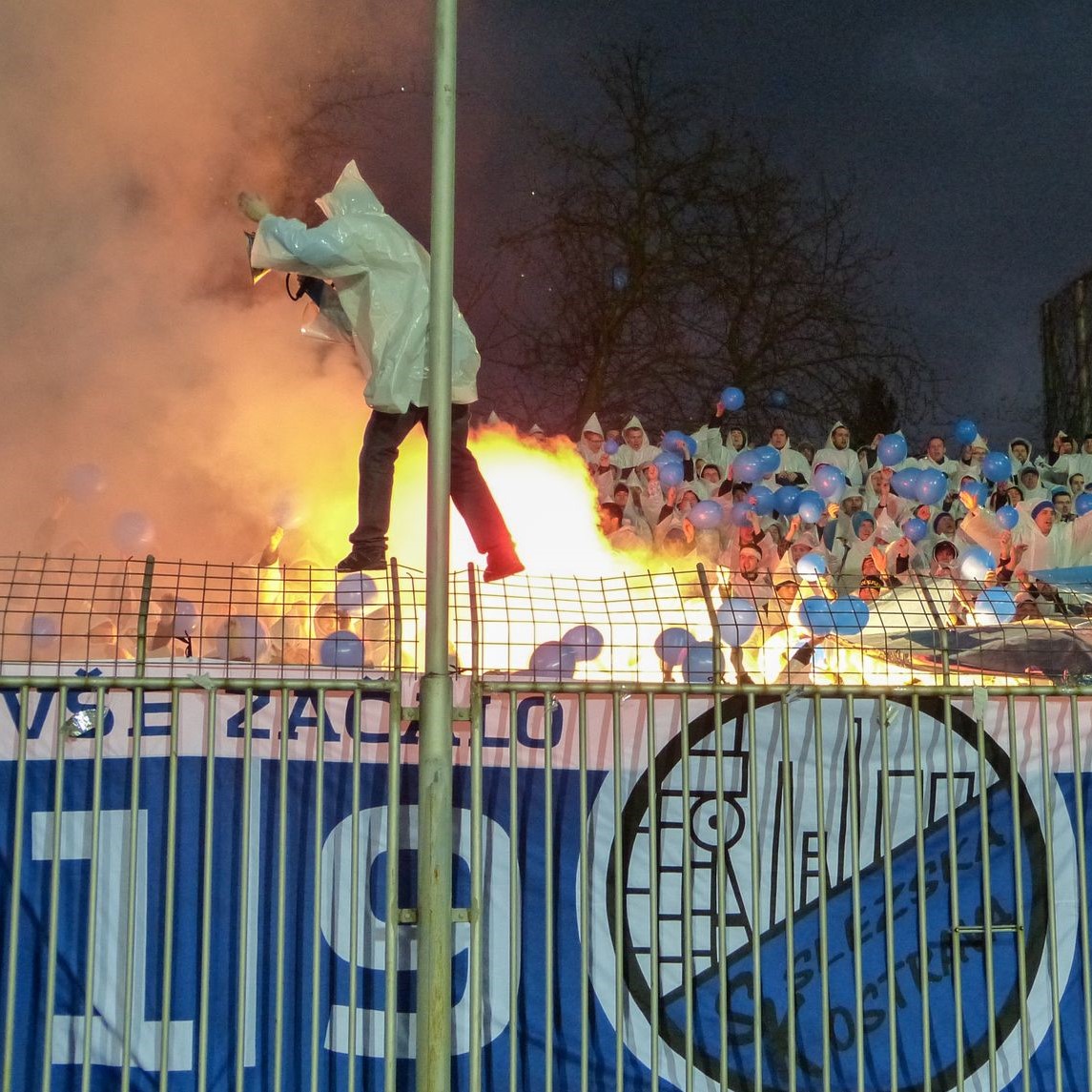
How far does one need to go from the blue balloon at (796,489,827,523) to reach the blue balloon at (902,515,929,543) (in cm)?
72

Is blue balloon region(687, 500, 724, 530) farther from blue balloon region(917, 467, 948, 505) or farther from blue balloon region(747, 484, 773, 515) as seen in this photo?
blue balloon region(917, 467, 948, 505)

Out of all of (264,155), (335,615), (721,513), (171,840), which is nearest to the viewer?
(171,840)

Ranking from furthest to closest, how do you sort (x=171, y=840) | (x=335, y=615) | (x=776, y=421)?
(x=776, y=421) < (x=335, y=615) < (x=171, y=840)

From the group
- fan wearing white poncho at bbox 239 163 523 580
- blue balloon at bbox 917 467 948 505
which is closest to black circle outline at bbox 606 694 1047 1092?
fan wearing white poncho at bbox 239 163 523 580

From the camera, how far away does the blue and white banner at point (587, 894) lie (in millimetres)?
3375

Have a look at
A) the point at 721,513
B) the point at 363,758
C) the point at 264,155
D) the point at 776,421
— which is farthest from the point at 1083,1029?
the point at 776,421

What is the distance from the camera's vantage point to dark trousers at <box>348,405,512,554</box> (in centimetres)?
525

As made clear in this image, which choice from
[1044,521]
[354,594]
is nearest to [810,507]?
[1044,521]

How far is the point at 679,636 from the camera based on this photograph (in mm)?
4566

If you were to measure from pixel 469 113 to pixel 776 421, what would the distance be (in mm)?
6140

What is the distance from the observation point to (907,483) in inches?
474

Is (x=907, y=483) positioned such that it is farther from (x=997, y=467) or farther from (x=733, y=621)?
(x=733, y=621)

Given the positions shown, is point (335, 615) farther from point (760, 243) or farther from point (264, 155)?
point (760, 243)

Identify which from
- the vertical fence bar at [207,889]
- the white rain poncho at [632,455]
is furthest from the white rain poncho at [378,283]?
the white rain poncho at [632,455]
